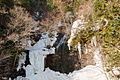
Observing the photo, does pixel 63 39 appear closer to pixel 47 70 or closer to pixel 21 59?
pixel 47 70

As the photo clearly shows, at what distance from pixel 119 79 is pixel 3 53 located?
366cm

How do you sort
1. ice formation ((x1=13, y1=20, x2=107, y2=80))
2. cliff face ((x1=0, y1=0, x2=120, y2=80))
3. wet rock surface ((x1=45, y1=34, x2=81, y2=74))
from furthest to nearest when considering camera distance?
wet rock surface ((x1=45, y1=34, x2=81, y2=74)) < ice formation ((x1=13, y1=20, x2=107, y2=80)) < cliff face ((x1=0, y1=0, x2=120, y2=80))

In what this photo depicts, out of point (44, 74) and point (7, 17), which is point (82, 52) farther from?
point (7, 17)

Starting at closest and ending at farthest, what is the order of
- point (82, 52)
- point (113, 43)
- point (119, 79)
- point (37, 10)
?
point (113, 43) < point (119, 79) < point (82, 52) < point (37, 10)

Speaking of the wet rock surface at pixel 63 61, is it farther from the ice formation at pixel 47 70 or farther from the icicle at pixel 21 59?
the icicle at pixel 21 59

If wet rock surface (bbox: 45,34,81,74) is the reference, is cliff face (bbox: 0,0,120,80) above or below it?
above

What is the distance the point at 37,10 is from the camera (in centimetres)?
784

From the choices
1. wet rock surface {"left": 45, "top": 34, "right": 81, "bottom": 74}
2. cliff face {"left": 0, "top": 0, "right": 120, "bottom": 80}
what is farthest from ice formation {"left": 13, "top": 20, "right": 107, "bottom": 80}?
wet rock surface {"left": 45, "top": 34, "right": 81, "bottom": 74}

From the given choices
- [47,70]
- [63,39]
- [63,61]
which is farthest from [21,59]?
[63,39]

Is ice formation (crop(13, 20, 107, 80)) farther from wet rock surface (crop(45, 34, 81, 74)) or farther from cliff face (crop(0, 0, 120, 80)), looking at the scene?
wet rock surface (crop(45, 34, 81, 74))

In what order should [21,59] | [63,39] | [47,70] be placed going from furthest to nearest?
[63,39], [21,59], [47,70]

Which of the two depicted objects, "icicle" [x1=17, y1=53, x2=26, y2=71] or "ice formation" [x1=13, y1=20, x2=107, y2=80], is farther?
"icicle" [x1=17, y1=53, x2=26, y2=71]

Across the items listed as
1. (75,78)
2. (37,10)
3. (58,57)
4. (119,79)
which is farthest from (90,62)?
(37,10)

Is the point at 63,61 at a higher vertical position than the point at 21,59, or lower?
lower
